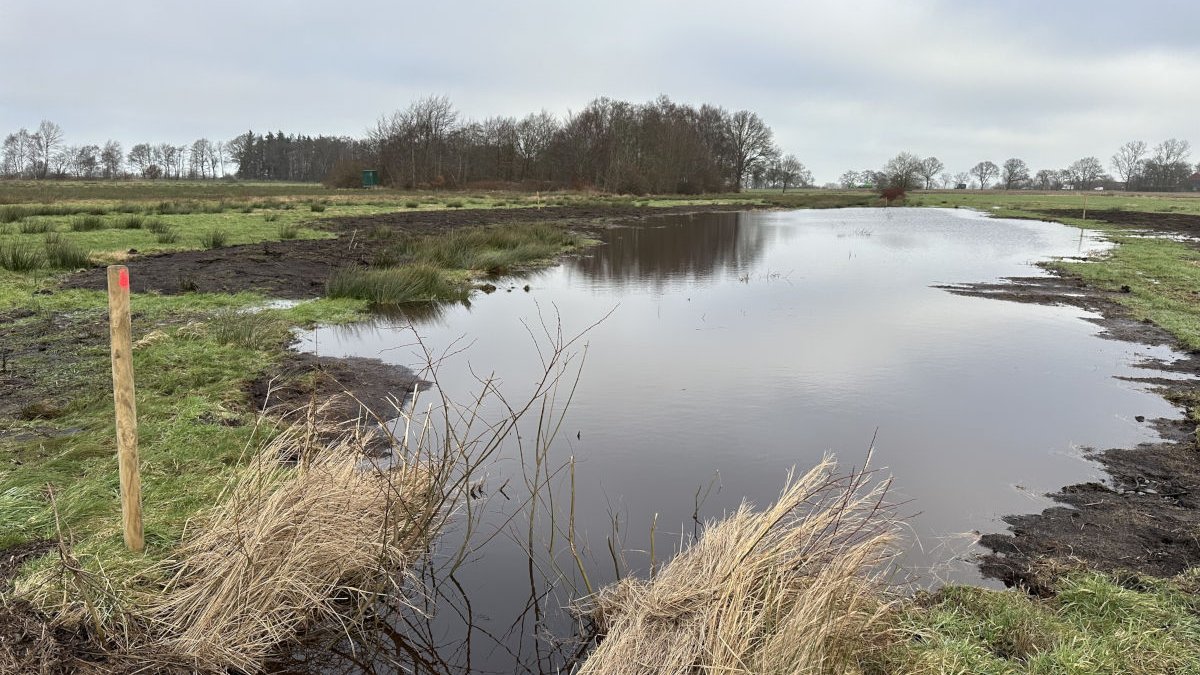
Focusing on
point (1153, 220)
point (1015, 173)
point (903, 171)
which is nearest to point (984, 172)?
point (1015, 173)

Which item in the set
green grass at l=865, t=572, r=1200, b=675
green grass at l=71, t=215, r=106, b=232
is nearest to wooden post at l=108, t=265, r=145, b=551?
green grass at l=865, t=572, r=1200, b=675

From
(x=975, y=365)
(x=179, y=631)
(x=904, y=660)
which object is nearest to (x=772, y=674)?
(x=904, y=660)

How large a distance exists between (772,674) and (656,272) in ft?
50.7

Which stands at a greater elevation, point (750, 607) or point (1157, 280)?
point (1157, 280)

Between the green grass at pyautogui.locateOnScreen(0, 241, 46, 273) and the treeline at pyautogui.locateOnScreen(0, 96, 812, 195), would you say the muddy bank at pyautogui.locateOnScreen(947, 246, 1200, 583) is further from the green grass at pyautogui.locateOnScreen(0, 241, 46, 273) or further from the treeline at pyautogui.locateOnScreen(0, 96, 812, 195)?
the treeline at pyautogui.locateOnScreen(0, 96, 812, 195)

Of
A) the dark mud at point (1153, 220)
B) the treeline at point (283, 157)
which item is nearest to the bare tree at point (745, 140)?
the dark mud at point (1153, 220)

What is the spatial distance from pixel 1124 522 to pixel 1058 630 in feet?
5.71

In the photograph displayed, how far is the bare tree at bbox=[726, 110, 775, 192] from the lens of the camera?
8544 centimetres

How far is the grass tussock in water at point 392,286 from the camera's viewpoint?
12570mm

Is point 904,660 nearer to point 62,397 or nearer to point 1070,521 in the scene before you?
point 1070,521

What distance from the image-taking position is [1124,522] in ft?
15.3

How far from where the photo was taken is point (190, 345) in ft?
27.1

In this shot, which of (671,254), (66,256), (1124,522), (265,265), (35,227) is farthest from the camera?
(671,254)

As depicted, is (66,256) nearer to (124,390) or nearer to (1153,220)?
(124,390)
